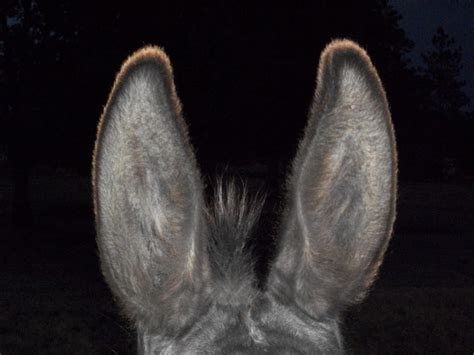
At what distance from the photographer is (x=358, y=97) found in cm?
188

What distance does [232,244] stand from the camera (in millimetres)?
2254

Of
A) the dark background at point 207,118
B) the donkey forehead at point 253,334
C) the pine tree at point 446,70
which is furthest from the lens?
the pine tree at point 446,70

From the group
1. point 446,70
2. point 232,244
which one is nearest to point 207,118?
point 232,244

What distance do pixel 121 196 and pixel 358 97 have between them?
2.26 feet

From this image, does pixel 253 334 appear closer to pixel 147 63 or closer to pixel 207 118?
pixel 147 63

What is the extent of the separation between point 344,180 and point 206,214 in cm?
48

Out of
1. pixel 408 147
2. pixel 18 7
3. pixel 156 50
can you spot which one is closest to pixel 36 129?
pixel 18 7

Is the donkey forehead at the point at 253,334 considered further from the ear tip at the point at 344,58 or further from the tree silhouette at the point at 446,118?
the tree silhouette at the point at 446,118

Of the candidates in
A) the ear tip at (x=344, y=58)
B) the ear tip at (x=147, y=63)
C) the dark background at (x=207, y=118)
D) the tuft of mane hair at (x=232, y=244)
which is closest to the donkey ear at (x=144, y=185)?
the ear tip at (x=147, y=63)

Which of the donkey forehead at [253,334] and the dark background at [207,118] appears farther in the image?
the dark background at [207,118]

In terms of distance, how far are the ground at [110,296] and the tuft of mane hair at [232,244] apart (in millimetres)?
389

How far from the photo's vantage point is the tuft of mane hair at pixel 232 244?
2.16 metres

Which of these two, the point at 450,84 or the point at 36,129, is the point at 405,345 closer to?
the point at 36,129

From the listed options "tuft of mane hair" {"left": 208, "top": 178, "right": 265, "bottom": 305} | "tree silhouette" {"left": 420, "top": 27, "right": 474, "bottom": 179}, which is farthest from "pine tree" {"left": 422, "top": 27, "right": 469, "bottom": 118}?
"tuft of mane hair" {"left": 208, "top": 178, "right": 265, "bottom": 305}
